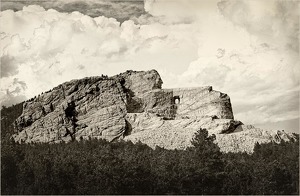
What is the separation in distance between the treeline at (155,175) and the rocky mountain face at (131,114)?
24.8 metres

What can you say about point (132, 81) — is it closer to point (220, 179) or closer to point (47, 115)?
point (47, 115)

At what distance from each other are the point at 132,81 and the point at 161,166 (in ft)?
160

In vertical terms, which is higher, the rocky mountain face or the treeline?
the rocky mountain face

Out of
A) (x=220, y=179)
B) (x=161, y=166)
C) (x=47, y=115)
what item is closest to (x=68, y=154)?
(x=161, y=166)

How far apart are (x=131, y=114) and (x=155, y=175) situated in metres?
39.5

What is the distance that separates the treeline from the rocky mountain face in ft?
81.2

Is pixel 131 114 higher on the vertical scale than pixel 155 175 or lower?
higher

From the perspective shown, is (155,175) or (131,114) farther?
(131,114)

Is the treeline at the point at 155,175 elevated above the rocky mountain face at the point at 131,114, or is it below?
below

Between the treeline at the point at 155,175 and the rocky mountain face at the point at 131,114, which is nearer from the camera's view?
the treeline at the point at 155,175

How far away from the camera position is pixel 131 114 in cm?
9650

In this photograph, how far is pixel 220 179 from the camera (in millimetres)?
56812

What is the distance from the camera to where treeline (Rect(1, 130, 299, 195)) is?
55.9 m

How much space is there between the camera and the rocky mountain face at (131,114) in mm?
87750
